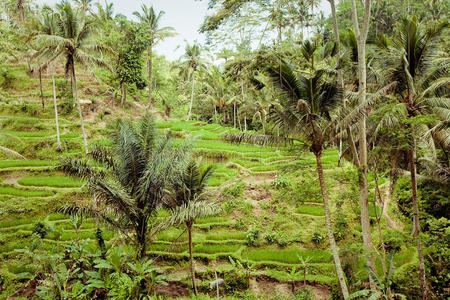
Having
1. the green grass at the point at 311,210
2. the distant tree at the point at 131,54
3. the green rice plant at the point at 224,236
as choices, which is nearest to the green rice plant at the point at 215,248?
the green rice plant at the point at 224,236

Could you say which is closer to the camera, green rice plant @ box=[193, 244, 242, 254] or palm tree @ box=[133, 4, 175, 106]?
green rice plant @ box=[193, 244, 242, 254]

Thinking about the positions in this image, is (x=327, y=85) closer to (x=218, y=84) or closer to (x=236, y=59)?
(x=236, y=59)

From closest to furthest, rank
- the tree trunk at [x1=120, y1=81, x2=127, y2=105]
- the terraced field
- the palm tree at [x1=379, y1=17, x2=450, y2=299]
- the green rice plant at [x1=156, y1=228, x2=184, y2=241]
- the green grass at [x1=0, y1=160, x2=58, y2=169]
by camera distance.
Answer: the palm tree at [x1=379, y1=17, x2=450, y2=299] < the terraced field < the green rice plant at [x1=156, y1=228, x2=184, y2=241] < the green grass at [x1=0, y1=160, x2=58, y2=169] < the tree trunk at [x1=120, y1=81, x2=127, y2=105]

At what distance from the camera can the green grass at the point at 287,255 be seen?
33.5ft

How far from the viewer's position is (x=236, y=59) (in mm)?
7051

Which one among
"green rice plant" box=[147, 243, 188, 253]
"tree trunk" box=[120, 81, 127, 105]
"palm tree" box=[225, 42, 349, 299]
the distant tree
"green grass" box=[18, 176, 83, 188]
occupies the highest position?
the distant tree

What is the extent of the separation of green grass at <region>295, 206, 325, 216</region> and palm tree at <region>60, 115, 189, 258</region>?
719 cm

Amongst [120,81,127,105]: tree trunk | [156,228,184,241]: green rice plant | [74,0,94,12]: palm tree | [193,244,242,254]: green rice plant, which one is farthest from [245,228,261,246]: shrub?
[74,0,94,12]: palm tree

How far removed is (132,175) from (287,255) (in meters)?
6.83

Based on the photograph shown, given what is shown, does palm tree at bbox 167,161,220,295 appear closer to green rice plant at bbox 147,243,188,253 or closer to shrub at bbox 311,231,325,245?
green rice plant at bbox 147,243,188,253

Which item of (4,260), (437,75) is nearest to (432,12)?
(437,75)

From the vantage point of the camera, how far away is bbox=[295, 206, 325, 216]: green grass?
12635 millimetres

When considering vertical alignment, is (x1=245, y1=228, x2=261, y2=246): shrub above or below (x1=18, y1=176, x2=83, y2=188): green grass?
below

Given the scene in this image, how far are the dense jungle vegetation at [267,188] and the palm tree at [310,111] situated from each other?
0.04m
